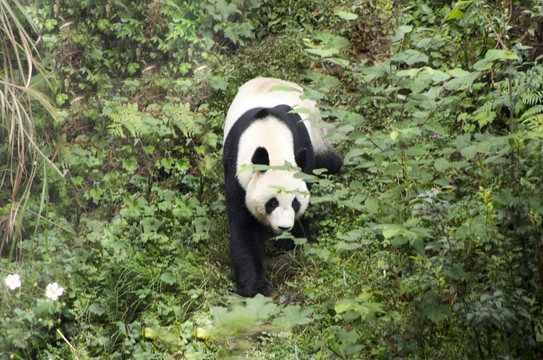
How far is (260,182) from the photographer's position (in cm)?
445

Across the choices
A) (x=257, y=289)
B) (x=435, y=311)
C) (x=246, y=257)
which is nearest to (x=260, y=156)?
(x=246, y=257)

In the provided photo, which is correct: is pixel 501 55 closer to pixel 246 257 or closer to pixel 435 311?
pixel 435 311

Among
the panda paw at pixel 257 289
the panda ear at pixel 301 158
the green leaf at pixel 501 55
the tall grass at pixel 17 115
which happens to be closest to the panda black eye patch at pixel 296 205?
the panda ear at pixel 301 158

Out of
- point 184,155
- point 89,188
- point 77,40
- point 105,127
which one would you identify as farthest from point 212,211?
point 77,40

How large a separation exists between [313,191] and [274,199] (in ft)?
3.21

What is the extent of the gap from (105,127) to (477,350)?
5.22 meters

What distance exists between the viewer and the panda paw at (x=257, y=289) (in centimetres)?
457

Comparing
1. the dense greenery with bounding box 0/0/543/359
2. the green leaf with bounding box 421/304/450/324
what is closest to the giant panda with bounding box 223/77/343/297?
the dense greenery with bounding box 0/0/543/359

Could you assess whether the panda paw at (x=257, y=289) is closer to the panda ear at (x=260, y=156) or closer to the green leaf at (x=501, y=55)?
the panda ear at (x=260, y=156)

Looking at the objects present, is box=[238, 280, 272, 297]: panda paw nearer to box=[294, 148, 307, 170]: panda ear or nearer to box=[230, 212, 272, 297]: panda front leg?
box=[230, 212, 272, 297]: panda front leg

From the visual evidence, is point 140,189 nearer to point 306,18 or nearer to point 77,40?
point 77,40

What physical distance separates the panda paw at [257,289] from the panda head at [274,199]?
0.51 metres

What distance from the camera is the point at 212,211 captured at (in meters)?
5.65

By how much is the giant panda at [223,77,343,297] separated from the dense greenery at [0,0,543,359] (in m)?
0.23
